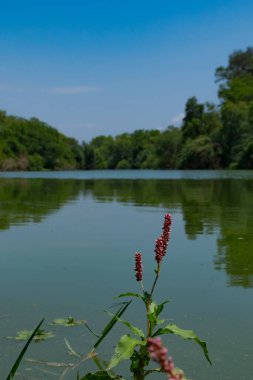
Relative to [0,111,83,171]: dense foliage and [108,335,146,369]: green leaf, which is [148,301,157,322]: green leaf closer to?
[108,335,146,369]: green leaf

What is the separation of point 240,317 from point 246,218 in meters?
7.19

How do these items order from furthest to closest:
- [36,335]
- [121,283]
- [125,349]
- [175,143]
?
[175,143]
[121,283]
[36,335]
[125,349]

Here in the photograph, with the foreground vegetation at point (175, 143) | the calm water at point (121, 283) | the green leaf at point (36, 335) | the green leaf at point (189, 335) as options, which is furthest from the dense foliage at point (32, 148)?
the green leaf at point (189, 335)

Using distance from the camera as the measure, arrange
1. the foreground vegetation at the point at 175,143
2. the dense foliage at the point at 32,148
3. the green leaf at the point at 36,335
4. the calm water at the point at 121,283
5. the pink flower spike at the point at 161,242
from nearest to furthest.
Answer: the pink flower spike at the point at 161,242 < the calm water at the point at 121,283 < the green leaf at the point at 36,335 < the foreground vegetation at the point at 175,143 < the dense foliage at the point at 32,148

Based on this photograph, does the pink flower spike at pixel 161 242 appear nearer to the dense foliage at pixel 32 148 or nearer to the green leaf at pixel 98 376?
the green leaf at pixel 98 376

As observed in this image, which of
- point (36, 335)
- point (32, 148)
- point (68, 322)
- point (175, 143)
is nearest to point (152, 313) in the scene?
point (36, 335)

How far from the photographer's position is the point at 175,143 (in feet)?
319

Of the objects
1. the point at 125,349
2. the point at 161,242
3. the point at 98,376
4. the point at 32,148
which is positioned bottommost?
the point at 98,376

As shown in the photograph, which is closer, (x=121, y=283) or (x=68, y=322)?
(x=68, y=322)

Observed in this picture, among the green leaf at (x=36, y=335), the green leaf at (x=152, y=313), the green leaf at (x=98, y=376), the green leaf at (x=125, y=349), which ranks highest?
the green leaf at (x=152, y=313)

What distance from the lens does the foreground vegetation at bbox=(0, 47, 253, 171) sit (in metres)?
74.1

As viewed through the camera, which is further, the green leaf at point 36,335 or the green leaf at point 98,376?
the green leaf at point 36,335

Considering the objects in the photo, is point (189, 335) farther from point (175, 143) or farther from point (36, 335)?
point (175, 143)

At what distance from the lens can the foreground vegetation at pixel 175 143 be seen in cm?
7412
